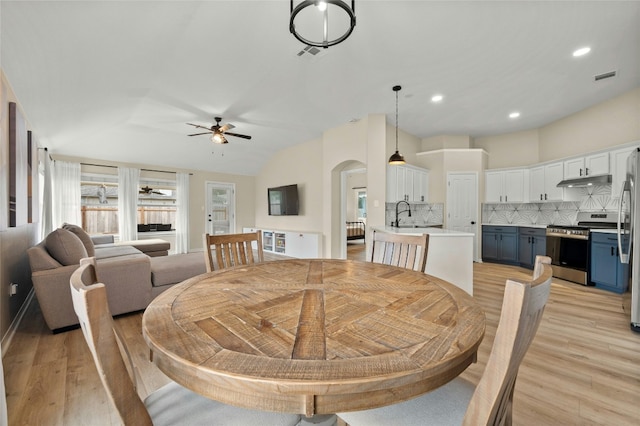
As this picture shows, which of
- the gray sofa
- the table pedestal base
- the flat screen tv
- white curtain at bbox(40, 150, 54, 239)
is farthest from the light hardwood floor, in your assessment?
the flat screen tv

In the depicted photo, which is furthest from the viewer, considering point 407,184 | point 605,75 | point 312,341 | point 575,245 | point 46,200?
point 407,184

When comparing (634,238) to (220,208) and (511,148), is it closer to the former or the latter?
(511,148)

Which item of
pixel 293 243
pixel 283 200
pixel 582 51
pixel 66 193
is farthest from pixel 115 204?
pixel 582 51

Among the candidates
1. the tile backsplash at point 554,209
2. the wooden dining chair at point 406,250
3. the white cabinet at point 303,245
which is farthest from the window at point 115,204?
the tile backsplash at point 554,209

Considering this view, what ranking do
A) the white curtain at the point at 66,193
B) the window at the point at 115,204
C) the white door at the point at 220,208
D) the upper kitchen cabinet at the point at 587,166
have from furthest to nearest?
the white door at the point at 220,208 → the window at the point at 115,204 → the white curtain at the point at 66,193 → the upper kitchen cabinet at the point at 587,166

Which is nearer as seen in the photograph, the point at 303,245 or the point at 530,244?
the point at 530,244

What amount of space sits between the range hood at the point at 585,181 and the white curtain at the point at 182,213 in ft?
26.8

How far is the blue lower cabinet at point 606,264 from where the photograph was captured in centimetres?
343

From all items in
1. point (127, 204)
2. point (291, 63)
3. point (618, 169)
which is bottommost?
point (127, 204)

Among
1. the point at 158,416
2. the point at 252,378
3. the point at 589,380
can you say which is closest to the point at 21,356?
the point at 158,416

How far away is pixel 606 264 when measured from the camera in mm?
3566

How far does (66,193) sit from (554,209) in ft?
32.6

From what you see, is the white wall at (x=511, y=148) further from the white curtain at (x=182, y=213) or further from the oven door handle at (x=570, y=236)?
the white curtain at (x=182, y=213)

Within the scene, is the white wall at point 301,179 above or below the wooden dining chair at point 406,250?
above
